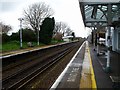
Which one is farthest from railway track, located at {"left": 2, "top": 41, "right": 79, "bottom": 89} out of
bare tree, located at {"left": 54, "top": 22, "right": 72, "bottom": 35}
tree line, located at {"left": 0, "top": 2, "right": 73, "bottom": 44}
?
bare tree, located at {"left": 54, "top": 22, "right": 72, "bottom": 35}

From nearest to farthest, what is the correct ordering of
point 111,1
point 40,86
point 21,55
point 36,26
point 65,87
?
1. point 65,87
2. point 40,86
3. point 111,1
4. point 21,55
5. point 36,26

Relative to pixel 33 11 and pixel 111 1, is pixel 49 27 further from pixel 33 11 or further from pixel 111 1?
pixel 111 1

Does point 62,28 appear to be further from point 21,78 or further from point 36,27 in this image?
point 21,78

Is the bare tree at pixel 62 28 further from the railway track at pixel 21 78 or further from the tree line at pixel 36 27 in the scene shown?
the railway track at pixel 21 78

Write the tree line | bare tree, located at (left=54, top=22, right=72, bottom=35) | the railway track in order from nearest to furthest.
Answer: the railway track → the tree line → bare tree, located at (left=54, top=22, right=72, bottom=35)

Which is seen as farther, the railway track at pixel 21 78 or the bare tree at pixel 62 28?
the bare tree at pixel 62 28

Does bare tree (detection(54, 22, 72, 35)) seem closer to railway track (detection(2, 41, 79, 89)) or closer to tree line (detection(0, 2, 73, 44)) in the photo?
tree line (detection(0, 2, 73, 44))

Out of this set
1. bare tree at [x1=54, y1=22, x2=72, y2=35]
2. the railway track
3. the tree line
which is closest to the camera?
the railway track

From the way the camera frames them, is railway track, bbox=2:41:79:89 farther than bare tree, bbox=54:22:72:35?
No

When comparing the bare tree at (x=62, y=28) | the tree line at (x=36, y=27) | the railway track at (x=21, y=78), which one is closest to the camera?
the railway track at (x=21, y=78)

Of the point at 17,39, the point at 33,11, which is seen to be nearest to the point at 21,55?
the point at 17,39

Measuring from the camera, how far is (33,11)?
92.2 m

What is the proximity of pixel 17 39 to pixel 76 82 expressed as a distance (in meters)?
54.8

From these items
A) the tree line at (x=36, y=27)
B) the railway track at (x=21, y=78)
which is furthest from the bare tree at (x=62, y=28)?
the railway track at (x=21, y=78)
